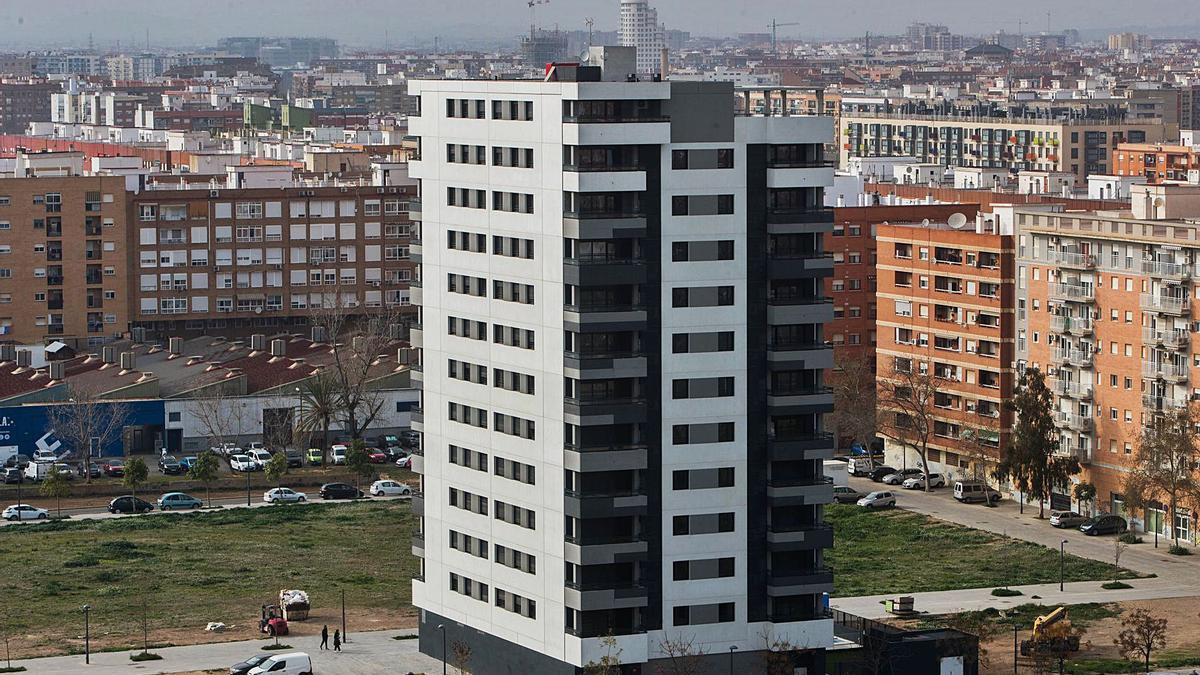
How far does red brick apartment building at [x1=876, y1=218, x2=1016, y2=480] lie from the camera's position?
306 ft

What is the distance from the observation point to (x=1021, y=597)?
2921 inches

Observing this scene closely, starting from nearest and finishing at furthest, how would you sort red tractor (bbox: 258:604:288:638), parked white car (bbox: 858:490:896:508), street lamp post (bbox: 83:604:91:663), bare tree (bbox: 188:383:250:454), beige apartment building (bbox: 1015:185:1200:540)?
street lamp post (bbox: 83:604:91:663)
red tractor (bbox: 258:604:288:638)
beige apartment building (bbox: 1015:185:1200:540)
parked white car (bbox: 858:490:896:508)
bare tree (bbox: 188:383:250:454)

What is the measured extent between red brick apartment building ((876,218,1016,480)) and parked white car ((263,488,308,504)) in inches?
887

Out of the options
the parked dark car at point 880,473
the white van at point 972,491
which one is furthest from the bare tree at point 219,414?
the white van at point 972,491

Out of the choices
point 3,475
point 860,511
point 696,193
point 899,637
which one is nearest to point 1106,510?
point 860,511

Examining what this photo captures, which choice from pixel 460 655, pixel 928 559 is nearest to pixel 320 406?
pixel 928 559

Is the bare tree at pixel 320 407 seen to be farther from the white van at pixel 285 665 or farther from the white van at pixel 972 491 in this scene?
the white van at pixel 285 665

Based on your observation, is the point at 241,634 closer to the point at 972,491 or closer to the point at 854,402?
the point at 972,491

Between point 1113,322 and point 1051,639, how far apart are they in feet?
78.3

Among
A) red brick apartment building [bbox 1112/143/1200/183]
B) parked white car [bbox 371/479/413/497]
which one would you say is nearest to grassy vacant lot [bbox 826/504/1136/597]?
parked white car [bbox 371/479/413/497]

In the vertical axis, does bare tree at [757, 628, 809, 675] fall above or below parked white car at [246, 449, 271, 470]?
above

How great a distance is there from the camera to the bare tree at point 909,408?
313 ft

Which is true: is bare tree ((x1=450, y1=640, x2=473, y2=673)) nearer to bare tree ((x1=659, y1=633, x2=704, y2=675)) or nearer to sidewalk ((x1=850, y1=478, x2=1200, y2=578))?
bare tree ((x1=659, y1=633, x2=704, y2=675))

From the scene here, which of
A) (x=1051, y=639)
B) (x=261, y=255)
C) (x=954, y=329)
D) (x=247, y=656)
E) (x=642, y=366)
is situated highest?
(x=642, y=366)
